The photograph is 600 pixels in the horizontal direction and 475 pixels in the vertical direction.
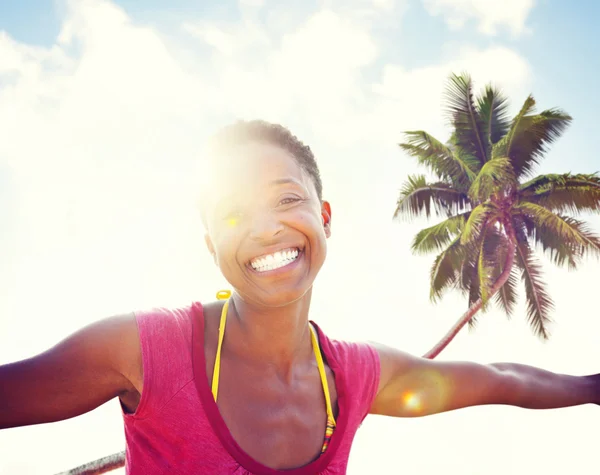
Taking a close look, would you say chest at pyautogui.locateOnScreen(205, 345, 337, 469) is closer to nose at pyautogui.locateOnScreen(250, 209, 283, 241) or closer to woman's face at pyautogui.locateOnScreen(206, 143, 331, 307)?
woman's face at pyautogui.locateOnScreen(206, 143, 331, 307)

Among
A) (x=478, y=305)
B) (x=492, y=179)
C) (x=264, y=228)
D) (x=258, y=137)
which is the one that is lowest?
(x=264, y=228)

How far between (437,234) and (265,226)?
17420mm

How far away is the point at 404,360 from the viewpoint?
2.78m

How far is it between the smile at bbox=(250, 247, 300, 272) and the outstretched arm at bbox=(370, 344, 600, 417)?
0.94 m

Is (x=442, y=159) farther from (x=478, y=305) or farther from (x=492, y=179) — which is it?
(x=478, y=305)

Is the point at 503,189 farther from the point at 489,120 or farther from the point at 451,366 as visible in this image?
the point at 451,366

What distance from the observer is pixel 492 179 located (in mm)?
16547

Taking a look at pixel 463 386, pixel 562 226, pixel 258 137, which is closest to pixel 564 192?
pixel 562 226

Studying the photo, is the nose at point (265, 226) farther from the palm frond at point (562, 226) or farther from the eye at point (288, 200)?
the palm frond at point (562, 226)

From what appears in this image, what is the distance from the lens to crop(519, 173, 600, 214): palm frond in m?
16.1

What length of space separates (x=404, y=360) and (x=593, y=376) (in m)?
1.39

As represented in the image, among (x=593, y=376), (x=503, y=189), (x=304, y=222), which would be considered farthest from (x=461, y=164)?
(x=304, y=222)

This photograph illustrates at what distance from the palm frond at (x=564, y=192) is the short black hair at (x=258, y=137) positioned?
16.8 meters

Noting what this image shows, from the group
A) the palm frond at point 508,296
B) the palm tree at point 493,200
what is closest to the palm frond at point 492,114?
the palm tree at point 493,200
